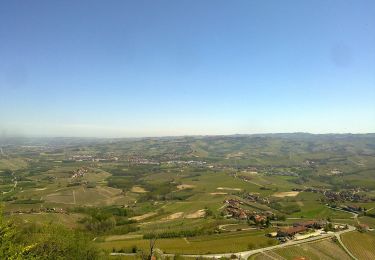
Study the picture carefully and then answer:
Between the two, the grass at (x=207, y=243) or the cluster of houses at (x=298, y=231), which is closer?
the grass at (x=207, y=243)

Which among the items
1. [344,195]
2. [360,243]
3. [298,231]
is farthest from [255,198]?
[360,243]

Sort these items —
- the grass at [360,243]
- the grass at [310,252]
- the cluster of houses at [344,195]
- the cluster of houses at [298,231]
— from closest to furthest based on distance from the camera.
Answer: the grass at [310,252], the grass at [360,243], the cluster of houses at [298,231], the cluster of houses at [344,195]

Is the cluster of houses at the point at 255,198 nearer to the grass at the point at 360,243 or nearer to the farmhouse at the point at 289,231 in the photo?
the farmhouse at the point at 289,231

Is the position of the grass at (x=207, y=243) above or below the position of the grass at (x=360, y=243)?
above

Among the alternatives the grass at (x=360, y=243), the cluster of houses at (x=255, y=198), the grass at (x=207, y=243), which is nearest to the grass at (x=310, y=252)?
the grass at (x=360, y=243)

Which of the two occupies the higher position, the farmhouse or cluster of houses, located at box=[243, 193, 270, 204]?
the farmhouse

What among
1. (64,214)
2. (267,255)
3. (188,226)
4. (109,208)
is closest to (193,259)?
(267,255)

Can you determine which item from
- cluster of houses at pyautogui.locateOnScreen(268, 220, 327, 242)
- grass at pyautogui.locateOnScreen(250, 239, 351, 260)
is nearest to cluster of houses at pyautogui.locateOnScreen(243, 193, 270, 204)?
cluster of houses at pyautogui.locateOnScreen(268, 220, 327, 242)

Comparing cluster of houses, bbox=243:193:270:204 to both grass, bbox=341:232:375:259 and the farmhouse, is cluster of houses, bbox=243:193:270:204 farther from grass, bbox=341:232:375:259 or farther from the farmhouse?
grass, bbox=341:232:375:259

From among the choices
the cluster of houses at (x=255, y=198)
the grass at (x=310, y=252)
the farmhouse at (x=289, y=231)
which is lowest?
the cluster of houses at (x=255, y=198)

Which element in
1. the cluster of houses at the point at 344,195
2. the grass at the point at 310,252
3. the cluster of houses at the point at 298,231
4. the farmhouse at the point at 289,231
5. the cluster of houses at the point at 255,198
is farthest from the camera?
the cluster of houses at the point at 344,195

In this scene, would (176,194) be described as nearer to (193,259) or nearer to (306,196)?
(306,196)

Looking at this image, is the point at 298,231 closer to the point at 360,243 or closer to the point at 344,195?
the point at 360,243
